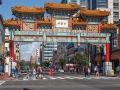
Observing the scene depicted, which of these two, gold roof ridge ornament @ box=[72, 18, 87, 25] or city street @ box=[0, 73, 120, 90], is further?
gold roof ridge ornament @ box=[72, 18, 87, 25]

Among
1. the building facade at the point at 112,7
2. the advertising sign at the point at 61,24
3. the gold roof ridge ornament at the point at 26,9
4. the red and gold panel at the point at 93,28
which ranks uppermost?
the building facade at the point at 112,7

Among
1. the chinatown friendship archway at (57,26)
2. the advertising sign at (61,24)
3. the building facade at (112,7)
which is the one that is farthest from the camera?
the building facade at (112,7)

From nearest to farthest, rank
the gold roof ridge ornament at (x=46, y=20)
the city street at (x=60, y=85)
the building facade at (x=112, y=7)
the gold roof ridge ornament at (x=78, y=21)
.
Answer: the city street at (x=60, y=85)
the gold roof ridge ornament at (x=46, y=20)
the gold roof ridge ornament at (x=78, y=21)
the building facade at (x=112, y=7)

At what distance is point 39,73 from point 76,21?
49.0ft

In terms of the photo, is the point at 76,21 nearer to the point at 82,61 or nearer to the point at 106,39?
the point at 106,39

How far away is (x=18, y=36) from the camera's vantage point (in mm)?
49250

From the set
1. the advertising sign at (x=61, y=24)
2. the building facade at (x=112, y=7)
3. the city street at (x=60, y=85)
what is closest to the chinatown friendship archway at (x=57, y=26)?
the advertising sign at (x=61, y=24)

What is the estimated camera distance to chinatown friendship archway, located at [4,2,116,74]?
49344 mm

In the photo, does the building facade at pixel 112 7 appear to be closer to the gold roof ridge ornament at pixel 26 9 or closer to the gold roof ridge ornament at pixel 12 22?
the gold roof ridge ornament at pixel 26 9

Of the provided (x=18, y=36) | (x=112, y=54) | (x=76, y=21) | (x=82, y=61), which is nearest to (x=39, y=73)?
(x=18, y=36)

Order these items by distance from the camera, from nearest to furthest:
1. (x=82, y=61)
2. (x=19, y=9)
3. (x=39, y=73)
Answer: (x=39, y=73)
(x=19, y=9)
(x=82, y=61)

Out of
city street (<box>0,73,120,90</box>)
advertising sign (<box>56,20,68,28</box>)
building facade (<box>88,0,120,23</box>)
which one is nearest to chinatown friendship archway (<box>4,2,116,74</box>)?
advertising sign (<box>56,20,68,28</box>)

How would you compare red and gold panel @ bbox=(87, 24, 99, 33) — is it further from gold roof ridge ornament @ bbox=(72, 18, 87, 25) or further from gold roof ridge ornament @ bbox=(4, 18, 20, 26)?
gold roof ridge ornament @ bbox=(4, 18, 20, 26)

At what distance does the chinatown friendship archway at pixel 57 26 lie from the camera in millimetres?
49344
